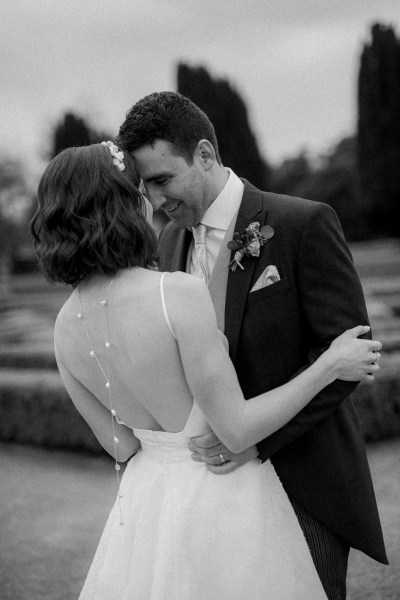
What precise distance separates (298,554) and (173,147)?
134 centimetres

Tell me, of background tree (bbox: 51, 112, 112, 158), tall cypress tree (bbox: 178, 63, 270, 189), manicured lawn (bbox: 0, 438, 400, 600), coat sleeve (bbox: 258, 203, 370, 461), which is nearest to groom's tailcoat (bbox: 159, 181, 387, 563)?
coat sleeve (bbox: 258, 203, 370, 461)

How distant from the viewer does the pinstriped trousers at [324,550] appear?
2.09 m

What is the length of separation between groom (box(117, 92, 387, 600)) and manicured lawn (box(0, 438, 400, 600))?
1568 millimetres

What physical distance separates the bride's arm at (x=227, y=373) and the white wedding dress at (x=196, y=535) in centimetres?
14

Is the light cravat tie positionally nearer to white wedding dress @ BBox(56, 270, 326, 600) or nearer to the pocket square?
the pocket square

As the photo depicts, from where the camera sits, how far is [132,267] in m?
1.86

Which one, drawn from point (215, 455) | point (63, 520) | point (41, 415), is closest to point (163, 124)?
point (215, 455)

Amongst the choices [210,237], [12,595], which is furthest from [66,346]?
[12,595]

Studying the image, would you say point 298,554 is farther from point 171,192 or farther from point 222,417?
point 171,192

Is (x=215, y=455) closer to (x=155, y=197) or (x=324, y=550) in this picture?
(x=324, y=550)

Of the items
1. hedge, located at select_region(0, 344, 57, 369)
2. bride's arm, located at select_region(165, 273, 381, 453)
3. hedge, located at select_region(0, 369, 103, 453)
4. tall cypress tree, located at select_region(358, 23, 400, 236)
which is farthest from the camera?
tall cypress tree, located at select_region(358, 23, 400, 236)

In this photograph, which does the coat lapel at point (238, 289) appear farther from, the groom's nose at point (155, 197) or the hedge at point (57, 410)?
the hedge at point (57, 410)

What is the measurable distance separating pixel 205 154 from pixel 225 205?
0.19m

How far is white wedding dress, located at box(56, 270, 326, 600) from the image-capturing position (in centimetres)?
189
